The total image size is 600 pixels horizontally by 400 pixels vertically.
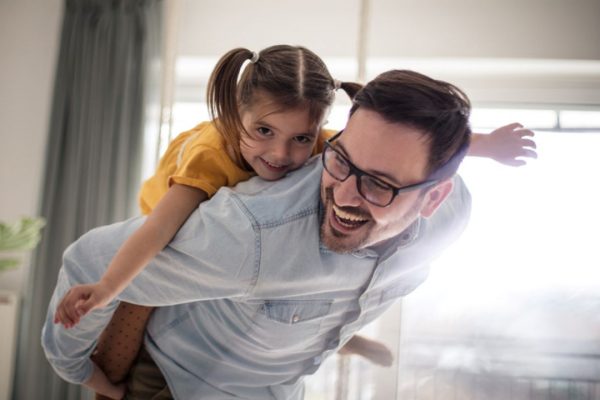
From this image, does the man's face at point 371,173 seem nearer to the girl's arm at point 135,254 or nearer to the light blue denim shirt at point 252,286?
the light blue denim shirt at point 252,286

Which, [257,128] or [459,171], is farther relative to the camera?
[459,171]

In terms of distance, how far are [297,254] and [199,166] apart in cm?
23

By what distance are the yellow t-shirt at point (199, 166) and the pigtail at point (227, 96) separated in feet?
0.11

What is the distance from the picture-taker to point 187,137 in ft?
4.49

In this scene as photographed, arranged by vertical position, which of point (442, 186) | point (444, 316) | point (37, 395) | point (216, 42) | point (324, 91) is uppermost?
point (216, 42)

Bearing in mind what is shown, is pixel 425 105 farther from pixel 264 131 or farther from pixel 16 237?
pixel 16 237

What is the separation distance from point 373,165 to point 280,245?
0.62 feet

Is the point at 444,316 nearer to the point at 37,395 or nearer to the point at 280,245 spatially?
the point at 280,245

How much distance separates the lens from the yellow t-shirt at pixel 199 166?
3.76ft

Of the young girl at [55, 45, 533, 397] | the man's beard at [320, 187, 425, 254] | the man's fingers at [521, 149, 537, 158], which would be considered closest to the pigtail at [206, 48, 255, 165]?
the young girl at [55, 45, 533, 397]

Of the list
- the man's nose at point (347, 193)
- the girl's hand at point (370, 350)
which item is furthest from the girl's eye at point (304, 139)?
the girl's hand at point (370, 350)

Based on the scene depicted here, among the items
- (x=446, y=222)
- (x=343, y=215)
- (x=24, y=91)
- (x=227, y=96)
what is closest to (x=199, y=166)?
(x=227, y=96)

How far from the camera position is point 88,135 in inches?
125

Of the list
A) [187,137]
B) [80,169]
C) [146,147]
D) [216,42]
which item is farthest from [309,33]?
[187,137]
